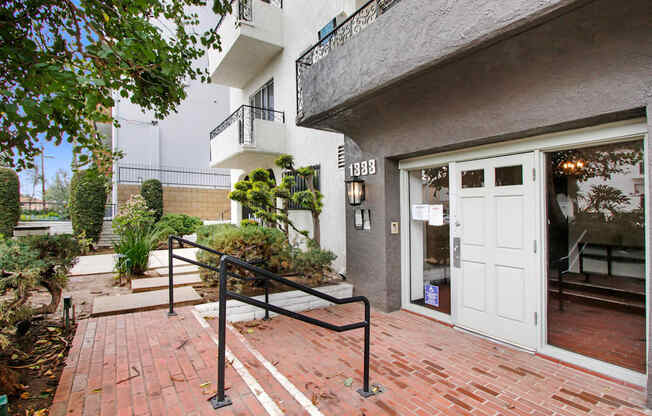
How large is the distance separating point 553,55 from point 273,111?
7.30 m

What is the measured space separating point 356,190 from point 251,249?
2.18 metres

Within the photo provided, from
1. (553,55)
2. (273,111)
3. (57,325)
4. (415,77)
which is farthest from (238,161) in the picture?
(553,55)

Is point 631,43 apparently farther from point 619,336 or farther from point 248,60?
point 248,60

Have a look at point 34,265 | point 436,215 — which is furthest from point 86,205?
point 436,215

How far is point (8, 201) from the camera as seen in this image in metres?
11.7

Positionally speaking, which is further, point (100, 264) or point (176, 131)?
point (176, 131)

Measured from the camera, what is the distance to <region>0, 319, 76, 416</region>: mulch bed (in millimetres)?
2824

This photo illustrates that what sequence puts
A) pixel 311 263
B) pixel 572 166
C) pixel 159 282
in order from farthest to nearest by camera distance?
pixel 159 282, pixel 311 263, pixel 572 166

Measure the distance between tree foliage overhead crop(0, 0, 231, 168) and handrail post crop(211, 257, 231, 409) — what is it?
185 cm

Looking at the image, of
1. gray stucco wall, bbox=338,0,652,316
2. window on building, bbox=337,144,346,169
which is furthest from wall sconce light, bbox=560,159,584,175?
window on building, bbox=337,144,346,169

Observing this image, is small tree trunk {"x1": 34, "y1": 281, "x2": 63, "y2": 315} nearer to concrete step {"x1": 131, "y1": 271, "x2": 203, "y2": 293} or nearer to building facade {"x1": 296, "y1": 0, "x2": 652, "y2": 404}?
concrete step {"x1": 131, "y1": 271, "x2": 203, "y2": 293}

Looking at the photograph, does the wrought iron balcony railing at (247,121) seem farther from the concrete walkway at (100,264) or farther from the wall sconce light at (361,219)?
the concrete walkway at (100,264)

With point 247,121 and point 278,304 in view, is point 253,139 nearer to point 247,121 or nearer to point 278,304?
point 247,121

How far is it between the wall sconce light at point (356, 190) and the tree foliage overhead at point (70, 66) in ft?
10.2
